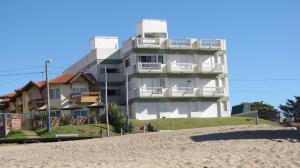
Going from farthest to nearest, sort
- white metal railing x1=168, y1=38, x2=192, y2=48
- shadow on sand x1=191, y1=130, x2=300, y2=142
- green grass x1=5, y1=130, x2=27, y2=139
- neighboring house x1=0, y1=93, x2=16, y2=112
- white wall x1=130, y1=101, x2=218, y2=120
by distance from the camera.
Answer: neighboring house x1=0, y1=93, x2=16, y2=112, white metal railing x1=168, y1=38, x2=192, y2=48, white wall x1=130, y1=101, x2=218, y2=120, green grass x1=5, y1=130, x2=27, y2=139, shadow on sand x1=191, y1=130, x2=300, y2=142

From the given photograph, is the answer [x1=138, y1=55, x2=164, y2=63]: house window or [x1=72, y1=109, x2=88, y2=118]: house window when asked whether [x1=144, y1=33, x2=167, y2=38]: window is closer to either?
[x1=138, y1=55, x2=164, y2=63]: house window

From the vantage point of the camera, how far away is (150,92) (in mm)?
75500

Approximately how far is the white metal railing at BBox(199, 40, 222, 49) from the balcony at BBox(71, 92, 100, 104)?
15.6 m

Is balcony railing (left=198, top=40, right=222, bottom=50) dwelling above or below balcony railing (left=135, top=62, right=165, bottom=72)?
above

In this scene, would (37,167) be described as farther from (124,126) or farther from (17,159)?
(124,126)

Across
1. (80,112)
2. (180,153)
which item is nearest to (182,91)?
(80,112)

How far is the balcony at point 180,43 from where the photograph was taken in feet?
254

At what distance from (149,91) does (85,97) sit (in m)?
8.32

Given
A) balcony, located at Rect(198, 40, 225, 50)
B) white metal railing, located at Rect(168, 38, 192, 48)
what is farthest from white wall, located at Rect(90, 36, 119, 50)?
balcony, located at Rect(198, 40, 225, 50)

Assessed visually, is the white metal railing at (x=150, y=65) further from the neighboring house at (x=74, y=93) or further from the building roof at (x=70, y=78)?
the building roof at (x=70, y=78)

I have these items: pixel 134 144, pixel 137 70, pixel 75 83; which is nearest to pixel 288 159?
pixel 134 144

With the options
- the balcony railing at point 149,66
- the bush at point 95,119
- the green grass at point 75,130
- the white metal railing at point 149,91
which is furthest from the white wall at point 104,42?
the green grass at point 75,130

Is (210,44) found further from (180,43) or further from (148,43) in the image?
(148,43)

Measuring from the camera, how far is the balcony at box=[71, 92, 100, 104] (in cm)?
7575
